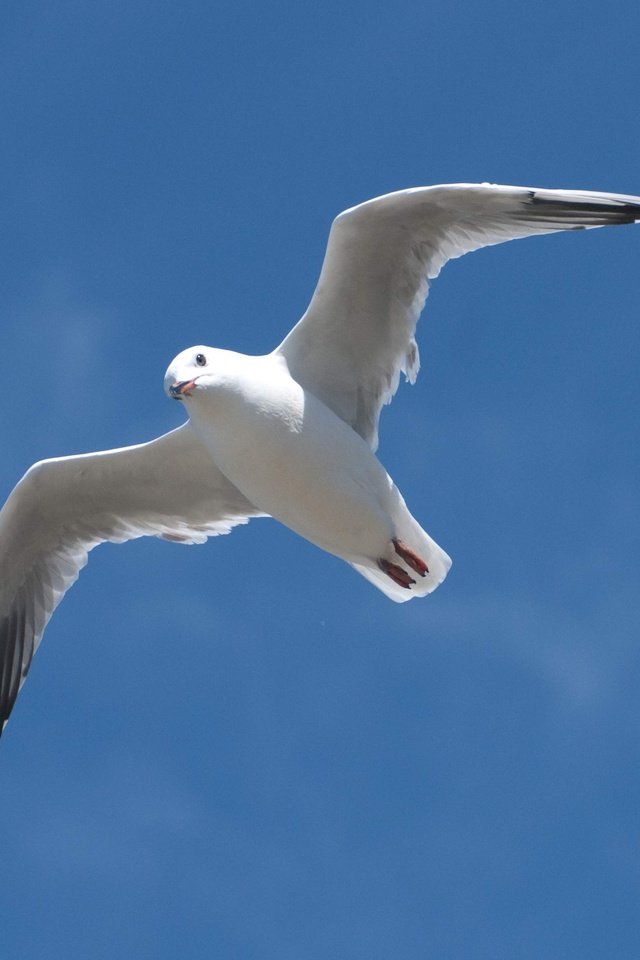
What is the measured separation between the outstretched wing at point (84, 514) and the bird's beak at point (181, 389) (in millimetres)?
888

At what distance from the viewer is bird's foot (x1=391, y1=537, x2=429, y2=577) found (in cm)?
1119

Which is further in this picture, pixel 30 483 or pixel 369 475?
pixel 30 483

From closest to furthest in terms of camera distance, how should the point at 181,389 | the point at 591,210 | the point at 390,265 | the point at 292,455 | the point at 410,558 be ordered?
the point at 181,389 → the point at 292,455 → the point at 591,210 → the point at 390,265 → the point at 410,558

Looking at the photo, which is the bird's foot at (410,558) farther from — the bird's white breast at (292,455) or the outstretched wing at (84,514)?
the outstretched wing at (84,514)

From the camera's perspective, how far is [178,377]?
1048cm

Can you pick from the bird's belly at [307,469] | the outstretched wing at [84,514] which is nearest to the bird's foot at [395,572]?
the bird's belly at [307,469]

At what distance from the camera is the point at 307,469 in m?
10.8

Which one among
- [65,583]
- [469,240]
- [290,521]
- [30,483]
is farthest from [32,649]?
[469,240]

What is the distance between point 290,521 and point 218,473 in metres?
1.03

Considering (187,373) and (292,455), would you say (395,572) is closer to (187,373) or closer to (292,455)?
(292,455)

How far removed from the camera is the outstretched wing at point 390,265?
10828 mm

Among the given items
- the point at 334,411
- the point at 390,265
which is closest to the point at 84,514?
the point at 334,411

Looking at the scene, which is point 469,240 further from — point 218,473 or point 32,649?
point 32,649

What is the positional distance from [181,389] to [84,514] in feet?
6.93
